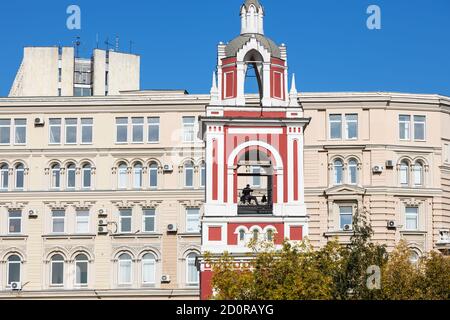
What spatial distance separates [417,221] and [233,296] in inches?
1153

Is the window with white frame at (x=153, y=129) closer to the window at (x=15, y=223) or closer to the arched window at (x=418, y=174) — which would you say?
the window at (x=15, y=223)

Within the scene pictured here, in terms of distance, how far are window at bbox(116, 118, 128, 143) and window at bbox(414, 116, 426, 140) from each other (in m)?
15.4

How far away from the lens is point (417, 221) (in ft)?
245

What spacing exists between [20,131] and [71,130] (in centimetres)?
273

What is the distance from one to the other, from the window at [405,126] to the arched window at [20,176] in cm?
2024

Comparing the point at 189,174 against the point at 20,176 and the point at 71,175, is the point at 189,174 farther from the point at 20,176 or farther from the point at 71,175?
the point at 20,176

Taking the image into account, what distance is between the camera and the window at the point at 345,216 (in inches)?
2904

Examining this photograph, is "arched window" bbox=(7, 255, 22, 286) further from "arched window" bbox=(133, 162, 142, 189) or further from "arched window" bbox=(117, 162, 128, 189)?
"arched window" bbox=(133, 162, 142, 189)

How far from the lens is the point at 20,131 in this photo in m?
75.8

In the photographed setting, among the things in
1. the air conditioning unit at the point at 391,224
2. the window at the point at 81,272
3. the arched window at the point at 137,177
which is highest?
the arched window at the point at 137,177

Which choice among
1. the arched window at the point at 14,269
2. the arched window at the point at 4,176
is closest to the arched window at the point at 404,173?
the arched window at the point at 14,269

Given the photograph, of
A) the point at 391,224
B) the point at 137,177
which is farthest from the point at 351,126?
the point at 137,177

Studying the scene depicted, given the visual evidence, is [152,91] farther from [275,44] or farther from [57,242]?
[275,44]
